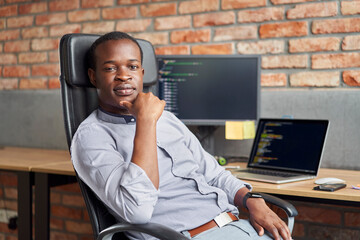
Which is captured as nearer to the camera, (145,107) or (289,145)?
(145,107)

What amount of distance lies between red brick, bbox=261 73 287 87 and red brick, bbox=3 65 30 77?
1.54 metres

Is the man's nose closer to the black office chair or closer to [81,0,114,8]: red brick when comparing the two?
the black office chair

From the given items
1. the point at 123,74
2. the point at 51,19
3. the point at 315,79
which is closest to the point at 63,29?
the point at 51,19

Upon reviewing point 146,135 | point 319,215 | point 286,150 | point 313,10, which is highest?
point 313,10

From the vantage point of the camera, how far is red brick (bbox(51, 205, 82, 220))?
8.75 feet

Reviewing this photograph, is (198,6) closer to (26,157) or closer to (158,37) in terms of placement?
(158,37)

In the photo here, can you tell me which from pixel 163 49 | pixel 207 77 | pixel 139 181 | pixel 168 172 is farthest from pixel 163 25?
pixel 139 181

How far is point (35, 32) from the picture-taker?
2.68m

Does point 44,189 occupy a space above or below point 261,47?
below

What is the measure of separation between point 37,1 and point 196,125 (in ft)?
4.59

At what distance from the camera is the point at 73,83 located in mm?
1405

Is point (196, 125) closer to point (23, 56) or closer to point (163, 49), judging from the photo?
point (163, 49)

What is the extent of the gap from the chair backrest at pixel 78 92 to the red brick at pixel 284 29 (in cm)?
100

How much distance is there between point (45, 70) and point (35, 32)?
0.86 feet
